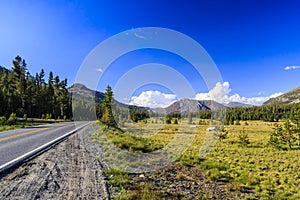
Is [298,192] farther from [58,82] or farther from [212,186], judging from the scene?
[58,82]

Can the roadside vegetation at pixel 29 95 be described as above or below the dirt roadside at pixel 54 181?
above

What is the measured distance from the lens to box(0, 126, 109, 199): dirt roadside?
448cm

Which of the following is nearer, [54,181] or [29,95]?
[54,181]

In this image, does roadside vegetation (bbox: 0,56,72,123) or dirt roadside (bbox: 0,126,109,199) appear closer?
dirt roadside (bbox: 0,126,109,199)

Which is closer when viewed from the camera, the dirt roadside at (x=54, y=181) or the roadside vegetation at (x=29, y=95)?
the dirt roadside at (x=54, y=181)

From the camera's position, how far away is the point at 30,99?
5294 centimetres

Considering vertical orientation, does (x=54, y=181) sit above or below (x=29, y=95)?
below

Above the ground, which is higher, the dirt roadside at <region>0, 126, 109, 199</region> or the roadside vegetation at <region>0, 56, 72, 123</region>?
the roadside vegetation at <region>0, 56, 72, 123</region>

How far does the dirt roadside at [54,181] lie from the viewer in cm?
448

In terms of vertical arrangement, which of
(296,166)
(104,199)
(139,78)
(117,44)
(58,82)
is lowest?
(296,166)

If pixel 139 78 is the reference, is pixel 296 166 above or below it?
below

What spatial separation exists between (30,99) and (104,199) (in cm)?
5598

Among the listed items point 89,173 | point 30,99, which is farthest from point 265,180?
point 30,99

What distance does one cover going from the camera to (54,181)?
5.28 metres
